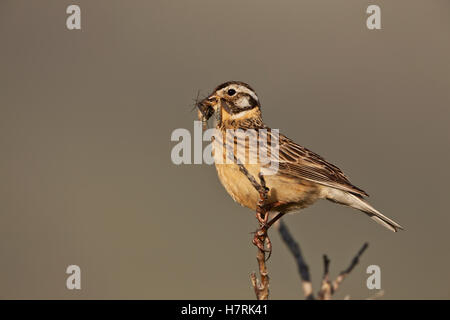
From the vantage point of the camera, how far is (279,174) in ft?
16.6

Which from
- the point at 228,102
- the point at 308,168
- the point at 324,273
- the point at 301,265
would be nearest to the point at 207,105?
the point at 228,102

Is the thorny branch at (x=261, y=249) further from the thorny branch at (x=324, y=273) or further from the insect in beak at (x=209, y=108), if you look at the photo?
the insect in beak at (x=209, y=108)

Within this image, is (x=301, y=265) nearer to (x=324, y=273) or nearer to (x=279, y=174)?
(x=324, y=273)

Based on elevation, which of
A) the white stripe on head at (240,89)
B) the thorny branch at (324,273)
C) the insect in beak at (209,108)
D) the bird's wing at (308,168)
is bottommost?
the thorny branch at (324,273)

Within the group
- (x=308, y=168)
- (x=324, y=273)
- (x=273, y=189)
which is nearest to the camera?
(x=324, y=273)

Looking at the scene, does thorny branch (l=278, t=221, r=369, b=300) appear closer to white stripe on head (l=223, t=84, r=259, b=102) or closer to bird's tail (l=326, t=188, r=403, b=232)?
bird's tail (l=326, t=188, r=403, b=232)

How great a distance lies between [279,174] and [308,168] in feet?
0.94

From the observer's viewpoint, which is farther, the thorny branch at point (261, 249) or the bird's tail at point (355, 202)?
the bird's tail at point (355, 202)

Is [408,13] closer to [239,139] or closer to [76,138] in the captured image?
[76,138]

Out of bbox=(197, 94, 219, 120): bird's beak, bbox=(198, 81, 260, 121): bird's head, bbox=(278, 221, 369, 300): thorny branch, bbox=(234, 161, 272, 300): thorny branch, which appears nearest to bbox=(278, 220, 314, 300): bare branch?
bbox=(278, 221, 369, 300): thorny branch

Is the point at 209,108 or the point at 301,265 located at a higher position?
the point at 209,108

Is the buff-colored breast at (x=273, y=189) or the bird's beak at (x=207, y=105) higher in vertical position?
the bird's beak at (x=207, y=105)

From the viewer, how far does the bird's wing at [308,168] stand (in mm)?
5066

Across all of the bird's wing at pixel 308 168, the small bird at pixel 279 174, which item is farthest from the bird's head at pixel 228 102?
the bird's wing at pixel 308 168
